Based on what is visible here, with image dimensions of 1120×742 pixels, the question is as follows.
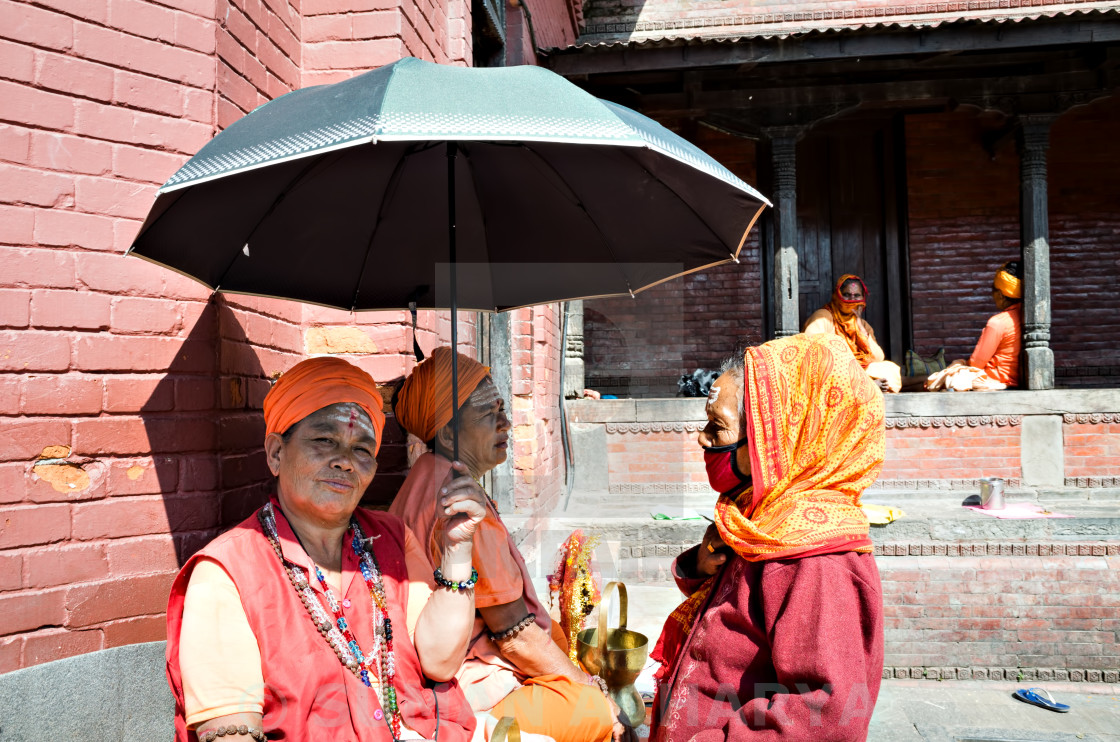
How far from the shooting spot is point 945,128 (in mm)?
9539

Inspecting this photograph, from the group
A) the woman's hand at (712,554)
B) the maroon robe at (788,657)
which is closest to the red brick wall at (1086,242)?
the woman's hand at (712,554)

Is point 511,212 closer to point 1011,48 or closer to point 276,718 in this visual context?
point 276,718

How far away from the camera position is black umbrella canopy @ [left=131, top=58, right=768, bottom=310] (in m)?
1.42

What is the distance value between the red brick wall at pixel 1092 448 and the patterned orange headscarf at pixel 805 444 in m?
6.69

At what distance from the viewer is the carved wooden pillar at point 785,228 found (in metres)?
8.03

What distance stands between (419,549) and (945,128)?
33.1 feet

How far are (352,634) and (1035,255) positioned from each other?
838cm

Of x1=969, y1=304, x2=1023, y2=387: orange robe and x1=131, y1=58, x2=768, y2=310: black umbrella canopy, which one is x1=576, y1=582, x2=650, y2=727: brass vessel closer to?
x1=131, y1=58, x2=768, y2=310: black umbrella canopy

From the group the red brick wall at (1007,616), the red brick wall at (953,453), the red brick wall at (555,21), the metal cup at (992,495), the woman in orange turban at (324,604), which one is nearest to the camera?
the woman in orange turban at (324,604)

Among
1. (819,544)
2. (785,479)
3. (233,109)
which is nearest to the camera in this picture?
(819,544)

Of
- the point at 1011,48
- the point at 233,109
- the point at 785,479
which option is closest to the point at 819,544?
the point at 785,479

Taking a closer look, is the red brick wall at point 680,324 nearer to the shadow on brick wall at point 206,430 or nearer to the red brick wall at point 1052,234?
the red brick wall at point 1052,234

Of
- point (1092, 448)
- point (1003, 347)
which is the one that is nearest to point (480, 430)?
point (1092, 448)

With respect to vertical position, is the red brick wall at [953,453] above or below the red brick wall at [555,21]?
below
